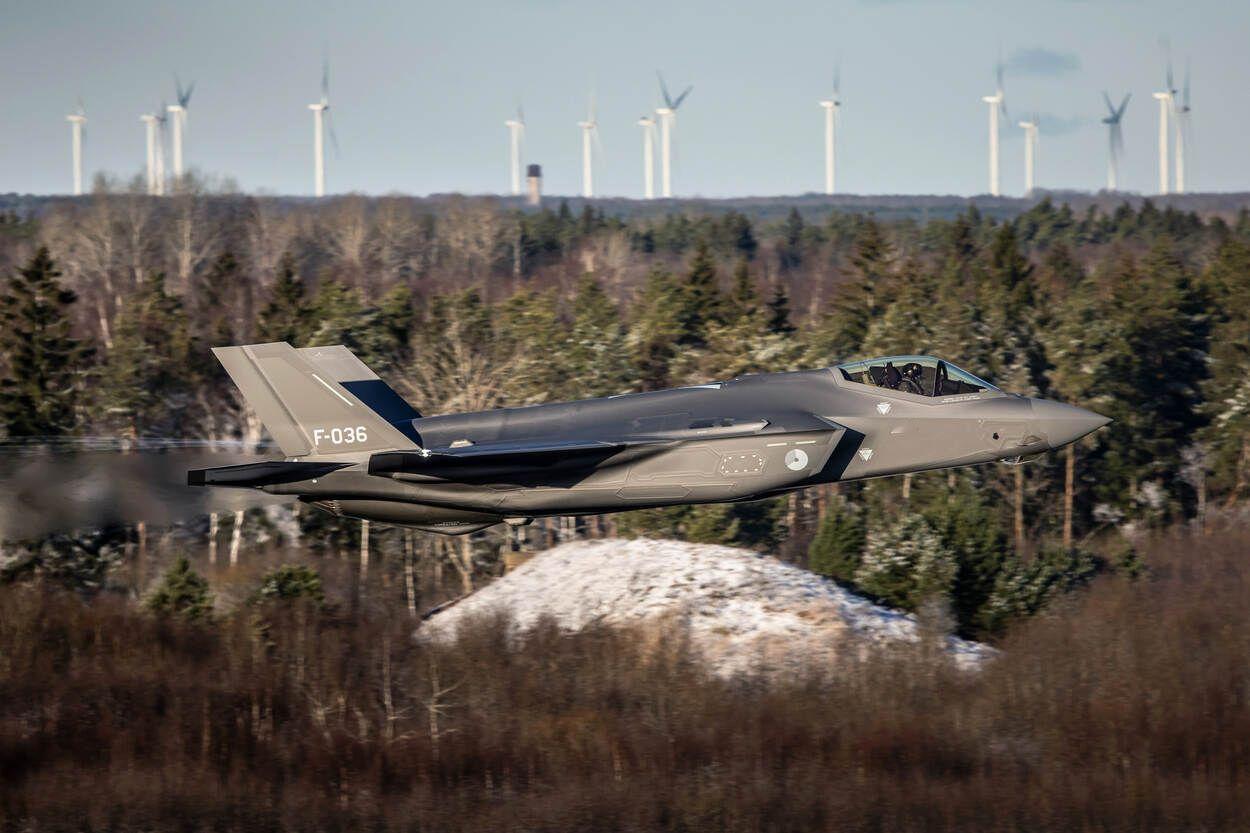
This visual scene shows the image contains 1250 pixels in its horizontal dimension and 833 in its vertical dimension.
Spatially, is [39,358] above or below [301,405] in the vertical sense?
above

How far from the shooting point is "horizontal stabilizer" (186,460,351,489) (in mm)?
24500

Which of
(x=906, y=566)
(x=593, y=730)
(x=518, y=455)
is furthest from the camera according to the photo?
(x=906, y=566)

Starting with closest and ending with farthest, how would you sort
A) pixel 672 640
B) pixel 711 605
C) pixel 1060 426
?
pixel 1060 426 < pixel 672 640 < pixel 711 605

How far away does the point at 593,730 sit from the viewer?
43625 mm

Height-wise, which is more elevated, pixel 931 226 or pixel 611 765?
pixel 931 226

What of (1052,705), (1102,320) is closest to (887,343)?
(1102,320)

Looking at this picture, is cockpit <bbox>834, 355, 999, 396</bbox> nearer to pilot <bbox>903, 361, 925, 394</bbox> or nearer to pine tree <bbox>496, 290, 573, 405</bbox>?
pilot <bbox>903, 361, 925, 394</bbox>

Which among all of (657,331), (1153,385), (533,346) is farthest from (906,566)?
(1153,385)

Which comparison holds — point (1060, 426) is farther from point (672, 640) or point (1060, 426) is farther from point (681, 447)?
point (672, 640)

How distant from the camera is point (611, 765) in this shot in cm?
4153

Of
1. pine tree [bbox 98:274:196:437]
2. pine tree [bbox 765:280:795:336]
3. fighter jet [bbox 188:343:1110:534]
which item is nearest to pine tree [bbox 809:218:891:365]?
pine tree [bbox 765:280:795:336]

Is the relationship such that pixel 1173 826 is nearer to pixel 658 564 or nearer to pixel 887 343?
pixel 658 564

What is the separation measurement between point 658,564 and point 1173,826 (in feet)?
66.6

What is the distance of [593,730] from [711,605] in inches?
255
